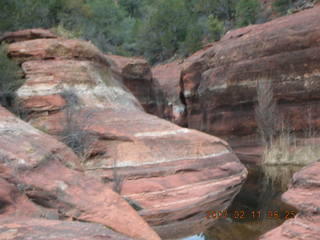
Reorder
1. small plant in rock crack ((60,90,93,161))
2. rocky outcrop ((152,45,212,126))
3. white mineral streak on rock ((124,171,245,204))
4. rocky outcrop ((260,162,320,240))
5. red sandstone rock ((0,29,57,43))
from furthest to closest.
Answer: rocky outcrop ((152,45,212,126))
red sandstone rock ((0,29,57,43))
small plant in rock crack ((60,90,93,161))
white mineral streak on rock ((124,171,245,204))
rocky outcrop ((260,162,320,240))

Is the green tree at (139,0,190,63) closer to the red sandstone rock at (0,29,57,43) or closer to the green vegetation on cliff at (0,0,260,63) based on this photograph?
the green vegetation on cliff at (0,0,260,63)

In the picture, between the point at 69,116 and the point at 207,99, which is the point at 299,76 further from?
the point at 69,116

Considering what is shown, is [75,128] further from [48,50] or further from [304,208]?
[304,208]

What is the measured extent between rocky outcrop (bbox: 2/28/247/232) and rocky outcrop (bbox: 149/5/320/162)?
5165 mm

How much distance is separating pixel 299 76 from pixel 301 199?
908cm

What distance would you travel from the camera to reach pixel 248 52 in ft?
49.1

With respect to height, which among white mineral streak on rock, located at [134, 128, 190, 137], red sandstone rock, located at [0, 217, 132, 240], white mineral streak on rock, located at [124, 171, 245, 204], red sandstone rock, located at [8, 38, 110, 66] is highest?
red sandstone rock, located at [8, 38, 110, 66]

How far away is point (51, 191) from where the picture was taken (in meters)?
4.71

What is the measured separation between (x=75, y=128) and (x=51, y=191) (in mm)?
3808

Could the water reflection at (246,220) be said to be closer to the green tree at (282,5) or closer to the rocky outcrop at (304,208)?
the rocky outcrop at (304,208)

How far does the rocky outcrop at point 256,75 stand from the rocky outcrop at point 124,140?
5165 mm

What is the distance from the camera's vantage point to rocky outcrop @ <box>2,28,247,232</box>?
23.1 feet
